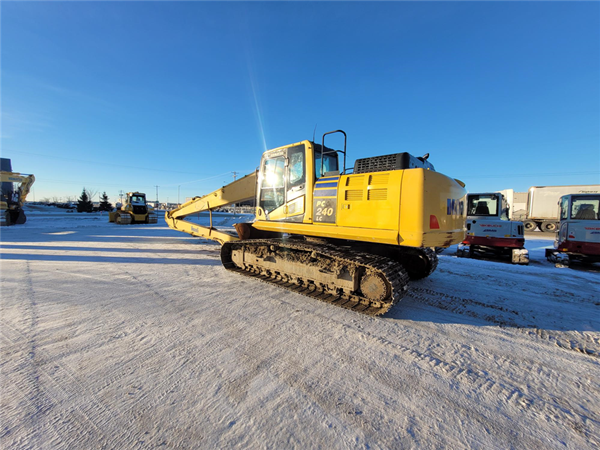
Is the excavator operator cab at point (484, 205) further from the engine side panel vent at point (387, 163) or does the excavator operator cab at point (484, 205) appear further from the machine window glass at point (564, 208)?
the engine side panel vent at point (387, 163)

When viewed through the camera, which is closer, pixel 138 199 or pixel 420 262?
pixel 420 262

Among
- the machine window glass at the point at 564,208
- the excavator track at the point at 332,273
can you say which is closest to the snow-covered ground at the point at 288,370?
the excavator track at the point at 332,273

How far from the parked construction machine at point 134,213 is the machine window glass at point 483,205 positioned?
21.3m

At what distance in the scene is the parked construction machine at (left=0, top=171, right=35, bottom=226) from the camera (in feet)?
54.0

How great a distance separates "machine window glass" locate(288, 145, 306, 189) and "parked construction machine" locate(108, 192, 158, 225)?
19.0 meters

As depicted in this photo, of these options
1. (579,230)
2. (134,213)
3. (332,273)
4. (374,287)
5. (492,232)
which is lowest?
(374,287)

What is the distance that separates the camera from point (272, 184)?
217 inches

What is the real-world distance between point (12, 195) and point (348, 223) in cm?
2411

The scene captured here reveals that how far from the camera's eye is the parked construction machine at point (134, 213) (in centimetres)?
1945

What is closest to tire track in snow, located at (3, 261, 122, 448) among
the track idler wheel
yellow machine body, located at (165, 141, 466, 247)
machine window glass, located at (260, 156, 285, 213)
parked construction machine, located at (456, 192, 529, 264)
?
the track idler wheel

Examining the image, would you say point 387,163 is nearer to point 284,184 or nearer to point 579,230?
point 284,184

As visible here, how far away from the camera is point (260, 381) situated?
237 cm

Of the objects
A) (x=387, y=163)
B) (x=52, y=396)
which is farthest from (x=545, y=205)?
(x=52, y=396)

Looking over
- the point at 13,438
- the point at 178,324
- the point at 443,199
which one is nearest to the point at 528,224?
the point at 443,199
